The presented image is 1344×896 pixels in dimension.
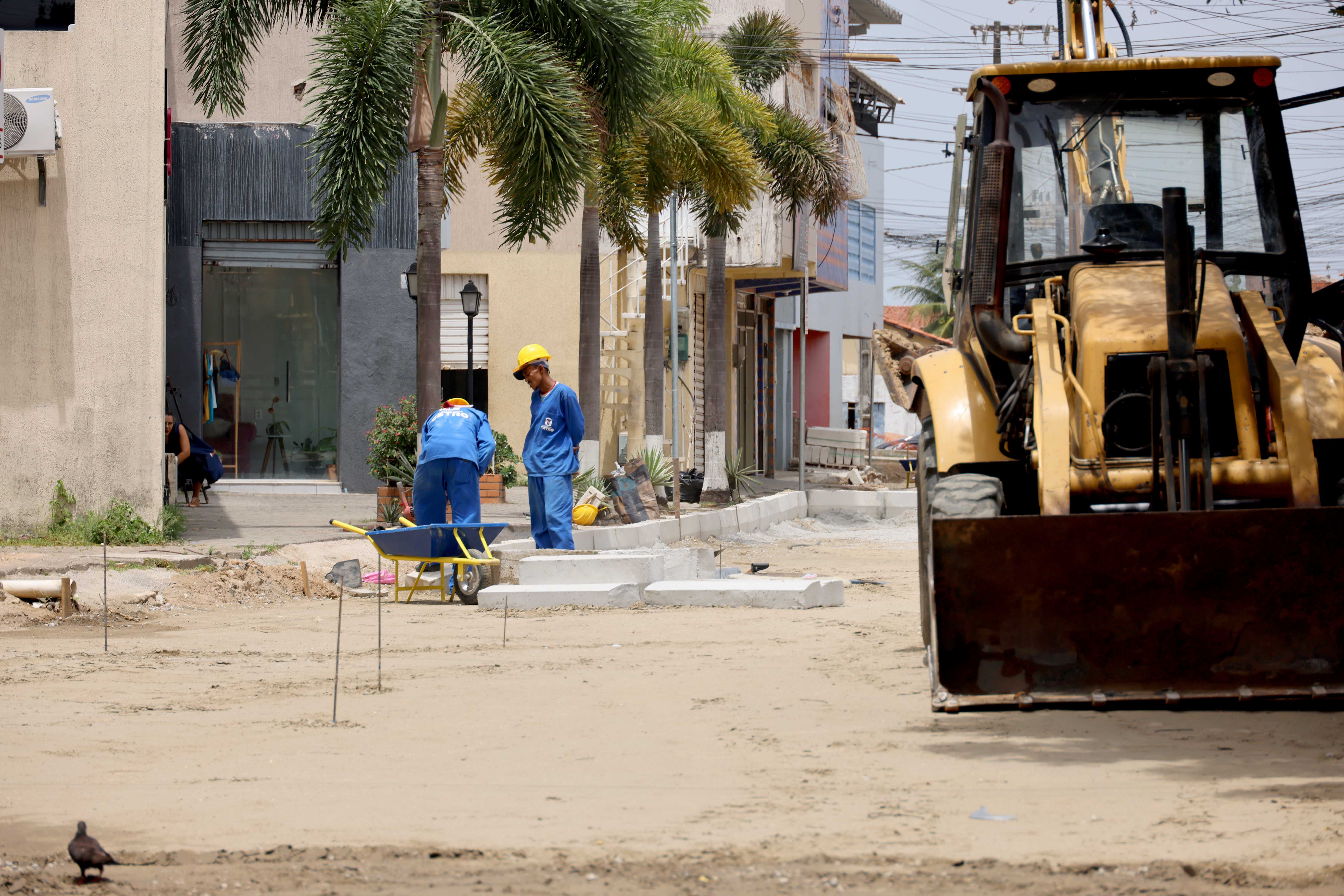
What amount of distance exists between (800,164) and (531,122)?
921 centimetres

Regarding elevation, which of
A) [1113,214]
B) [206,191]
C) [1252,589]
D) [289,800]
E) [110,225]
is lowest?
[289,800]

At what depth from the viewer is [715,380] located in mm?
25469

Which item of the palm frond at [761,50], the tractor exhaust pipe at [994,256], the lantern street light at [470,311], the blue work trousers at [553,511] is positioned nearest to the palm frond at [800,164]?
the palm frond at [761,50]

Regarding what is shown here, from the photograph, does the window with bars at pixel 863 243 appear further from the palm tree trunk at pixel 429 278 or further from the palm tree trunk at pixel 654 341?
the palm tree trunk at pixel 429 278

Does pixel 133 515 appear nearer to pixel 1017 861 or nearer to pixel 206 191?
pixel 206 191

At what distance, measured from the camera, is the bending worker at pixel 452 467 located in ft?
42.3

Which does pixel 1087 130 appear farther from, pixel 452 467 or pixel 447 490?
pixel 447 490

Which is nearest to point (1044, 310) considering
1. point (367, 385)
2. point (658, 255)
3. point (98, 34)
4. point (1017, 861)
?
point (1017, 861)

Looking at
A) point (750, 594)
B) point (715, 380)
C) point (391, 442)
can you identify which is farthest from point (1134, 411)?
point (715, 380)

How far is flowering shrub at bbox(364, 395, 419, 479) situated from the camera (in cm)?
2241

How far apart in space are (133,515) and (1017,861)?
43.8 feet

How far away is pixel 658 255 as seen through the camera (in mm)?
23406

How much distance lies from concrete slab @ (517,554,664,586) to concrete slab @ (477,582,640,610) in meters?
0.24

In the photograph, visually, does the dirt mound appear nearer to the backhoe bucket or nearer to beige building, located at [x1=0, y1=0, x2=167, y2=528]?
beige building, located at [x1=0, y1=0, x2=167, y2=528]
